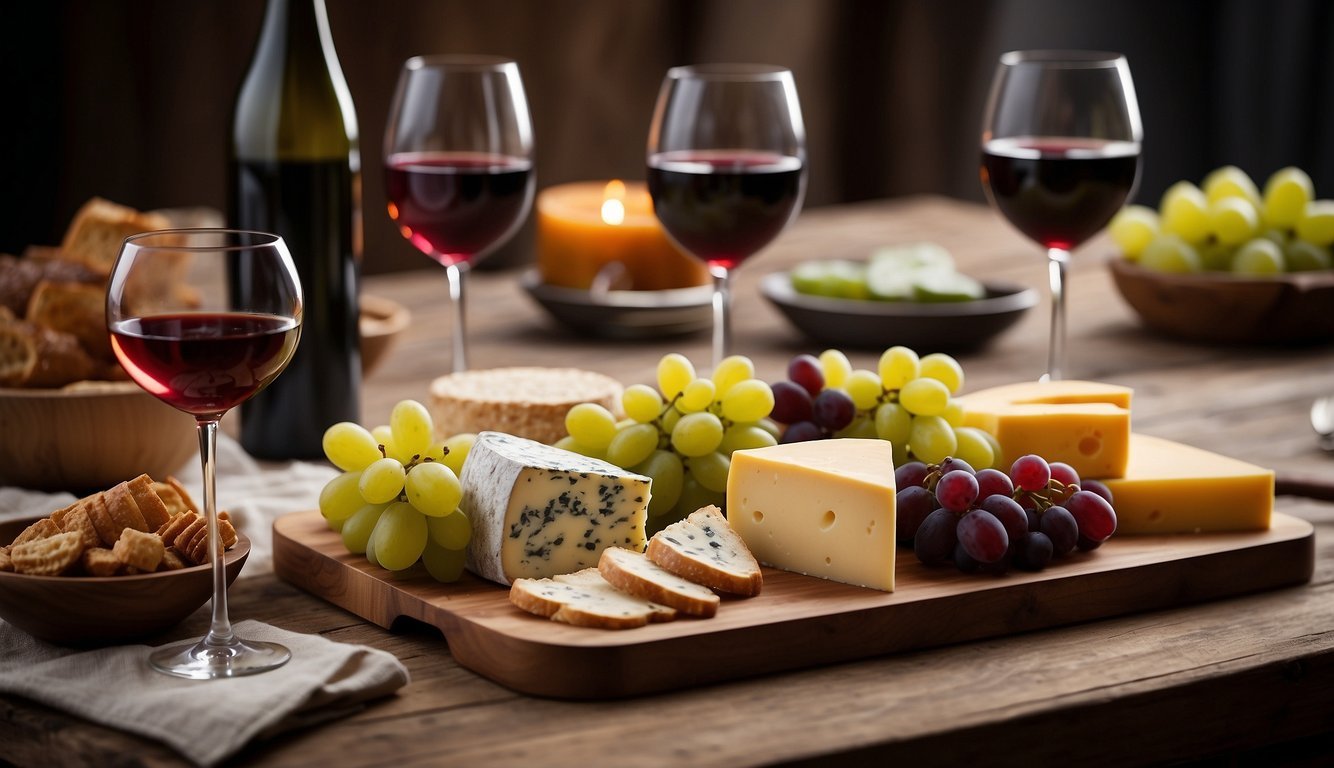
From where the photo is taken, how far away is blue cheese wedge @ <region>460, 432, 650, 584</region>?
45.8 inches

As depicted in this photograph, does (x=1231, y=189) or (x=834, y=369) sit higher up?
(x=1231, y=189)

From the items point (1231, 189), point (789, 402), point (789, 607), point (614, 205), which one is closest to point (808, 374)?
point (789, 402)

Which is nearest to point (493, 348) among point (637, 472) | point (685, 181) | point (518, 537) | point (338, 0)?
point (685, 181)

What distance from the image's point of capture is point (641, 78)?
484cm

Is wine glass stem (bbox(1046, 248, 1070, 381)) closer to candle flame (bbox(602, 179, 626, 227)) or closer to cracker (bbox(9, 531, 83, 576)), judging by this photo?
candle flame (bbox(602, 179, 626, 227))

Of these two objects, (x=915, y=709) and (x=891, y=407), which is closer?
(x=915, y=709)

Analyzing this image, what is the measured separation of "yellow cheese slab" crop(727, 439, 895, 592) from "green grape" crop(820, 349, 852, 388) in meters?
0.18

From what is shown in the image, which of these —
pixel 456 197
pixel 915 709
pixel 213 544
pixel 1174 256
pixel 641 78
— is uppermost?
pixel 641 78

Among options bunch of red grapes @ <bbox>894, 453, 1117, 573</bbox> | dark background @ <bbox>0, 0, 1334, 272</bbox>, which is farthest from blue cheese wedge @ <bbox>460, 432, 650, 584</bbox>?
dark background @ <bbox>0, 0, 1334, 272</bbox>

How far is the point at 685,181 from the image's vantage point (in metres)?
1.59

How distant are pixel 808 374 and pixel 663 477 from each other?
0.21 m

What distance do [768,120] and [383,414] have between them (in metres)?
0.56

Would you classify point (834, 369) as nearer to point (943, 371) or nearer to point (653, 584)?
point (943, 371)

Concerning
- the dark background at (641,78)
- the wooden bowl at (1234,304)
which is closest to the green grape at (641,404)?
the wooden bowl at (1234,304)
